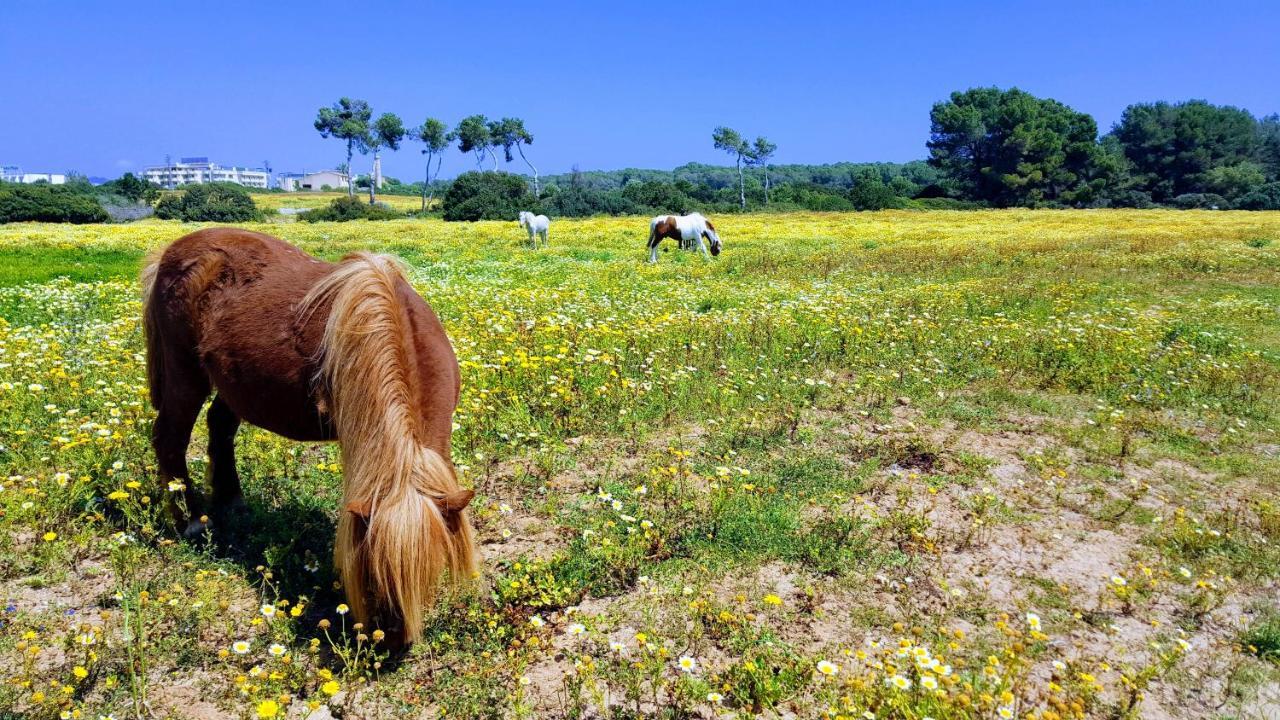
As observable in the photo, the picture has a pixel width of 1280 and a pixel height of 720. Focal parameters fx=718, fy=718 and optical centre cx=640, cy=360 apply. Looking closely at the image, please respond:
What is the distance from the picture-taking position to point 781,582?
13.5 feet

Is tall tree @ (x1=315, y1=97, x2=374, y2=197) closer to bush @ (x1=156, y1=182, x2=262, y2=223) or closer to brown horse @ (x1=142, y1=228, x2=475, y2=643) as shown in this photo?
bush @ (x1=156, y1=182, x2=262, y2=223)

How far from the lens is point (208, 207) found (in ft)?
163

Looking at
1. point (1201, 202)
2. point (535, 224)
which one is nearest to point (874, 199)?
point (1201, 202)

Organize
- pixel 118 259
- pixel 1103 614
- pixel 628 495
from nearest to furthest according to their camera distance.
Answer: pixel 1103 614 → pixel 628 495 → pixel 118 259

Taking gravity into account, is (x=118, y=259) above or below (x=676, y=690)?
above

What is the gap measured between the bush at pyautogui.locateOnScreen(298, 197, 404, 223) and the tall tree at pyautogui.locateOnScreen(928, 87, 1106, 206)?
59.3 meters

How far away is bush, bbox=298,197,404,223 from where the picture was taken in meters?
56.5

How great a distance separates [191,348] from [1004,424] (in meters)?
6.53

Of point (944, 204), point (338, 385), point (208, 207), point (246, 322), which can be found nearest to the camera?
point (338, 385)

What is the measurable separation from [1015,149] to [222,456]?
279 feet

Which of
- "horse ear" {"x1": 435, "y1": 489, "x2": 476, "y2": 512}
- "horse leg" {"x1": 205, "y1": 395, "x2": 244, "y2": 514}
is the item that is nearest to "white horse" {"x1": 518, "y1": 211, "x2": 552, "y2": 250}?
"horse leg" {"x1": 205, "y1": 395, "x2": 244, "y2": 514}

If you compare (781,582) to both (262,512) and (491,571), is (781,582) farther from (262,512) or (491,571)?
(262,512)

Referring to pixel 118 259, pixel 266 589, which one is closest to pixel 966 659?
pixel 266 589

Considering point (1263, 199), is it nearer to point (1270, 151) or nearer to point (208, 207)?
point (1270, 151)
